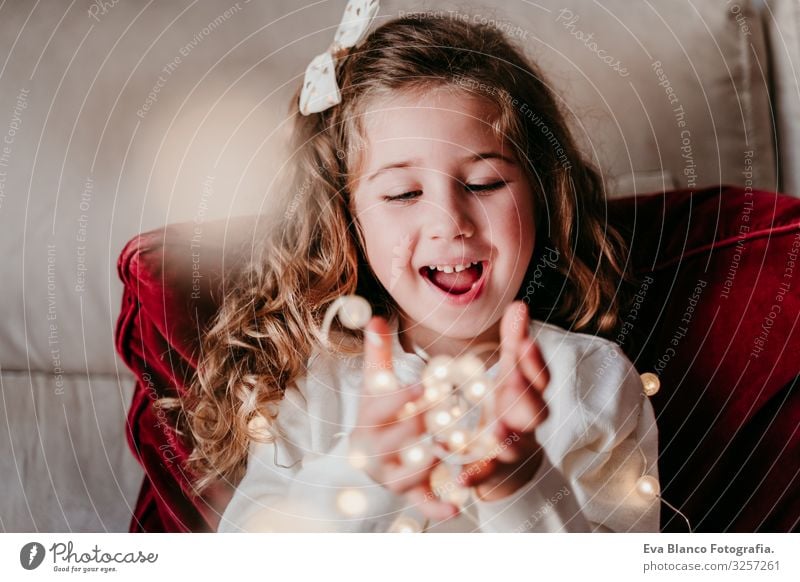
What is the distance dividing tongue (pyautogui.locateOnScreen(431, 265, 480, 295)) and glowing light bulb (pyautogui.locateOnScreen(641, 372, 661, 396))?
14 centimetres

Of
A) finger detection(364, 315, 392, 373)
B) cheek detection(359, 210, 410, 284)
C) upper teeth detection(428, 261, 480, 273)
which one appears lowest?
finger detection(364, 315, 392, 373)

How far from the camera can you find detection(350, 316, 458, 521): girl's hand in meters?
0.45

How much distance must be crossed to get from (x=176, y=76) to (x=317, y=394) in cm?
25

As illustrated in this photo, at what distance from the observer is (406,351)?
18.0 inches

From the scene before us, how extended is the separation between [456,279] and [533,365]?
80 millimetres

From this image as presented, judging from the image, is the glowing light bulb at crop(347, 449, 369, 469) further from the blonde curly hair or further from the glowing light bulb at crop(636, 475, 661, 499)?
the glowing light bulb at crop(636, 475, 661, 499)

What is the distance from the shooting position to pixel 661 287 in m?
0.48

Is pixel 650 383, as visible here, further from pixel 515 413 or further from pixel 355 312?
pixel 355 312

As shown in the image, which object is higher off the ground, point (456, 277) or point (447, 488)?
point (456, 277)

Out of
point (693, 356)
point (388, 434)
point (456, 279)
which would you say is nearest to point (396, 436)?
point (388, 434)

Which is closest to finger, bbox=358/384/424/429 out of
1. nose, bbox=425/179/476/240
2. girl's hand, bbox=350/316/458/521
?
girl's hand, bbox=350/316/458/521

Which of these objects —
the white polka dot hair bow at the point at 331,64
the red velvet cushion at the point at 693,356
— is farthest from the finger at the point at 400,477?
the white polka dot hair bow at the point at 331,64
